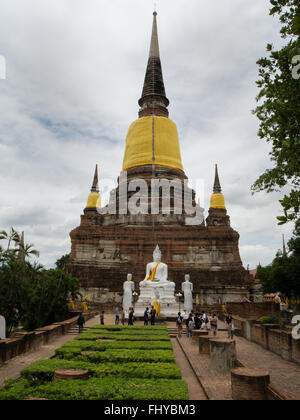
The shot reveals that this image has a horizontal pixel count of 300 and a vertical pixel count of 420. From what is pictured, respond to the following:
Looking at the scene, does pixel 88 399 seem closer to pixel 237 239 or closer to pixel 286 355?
pixel 286 355

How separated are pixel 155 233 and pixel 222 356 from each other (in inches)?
934

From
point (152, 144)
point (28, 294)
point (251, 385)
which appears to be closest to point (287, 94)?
point (251, 385)

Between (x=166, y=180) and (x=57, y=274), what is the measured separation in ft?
56.9

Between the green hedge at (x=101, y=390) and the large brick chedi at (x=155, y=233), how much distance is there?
905 inches

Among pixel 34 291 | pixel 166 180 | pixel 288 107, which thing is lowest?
pixel 34 291

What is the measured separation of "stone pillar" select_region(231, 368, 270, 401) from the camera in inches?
271

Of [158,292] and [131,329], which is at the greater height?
[158,292]

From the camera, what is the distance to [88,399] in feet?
20.6

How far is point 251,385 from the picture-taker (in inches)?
273

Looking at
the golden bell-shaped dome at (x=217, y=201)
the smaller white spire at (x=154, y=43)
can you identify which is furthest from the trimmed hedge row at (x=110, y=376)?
the smaller white spire at (x=154, y=43)

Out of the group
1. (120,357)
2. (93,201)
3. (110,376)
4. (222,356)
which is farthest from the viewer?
(93,201)

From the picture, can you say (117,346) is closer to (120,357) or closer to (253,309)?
(120,357)

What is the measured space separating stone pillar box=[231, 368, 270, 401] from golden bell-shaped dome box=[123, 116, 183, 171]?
109 feet

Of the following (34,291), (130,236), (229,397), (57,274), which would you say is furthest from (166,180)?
(229,397)
